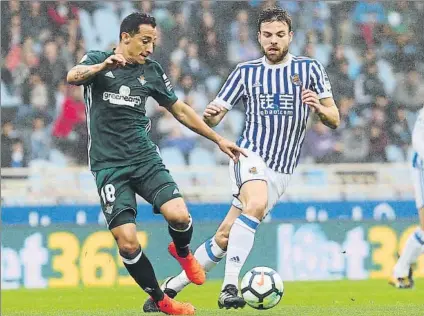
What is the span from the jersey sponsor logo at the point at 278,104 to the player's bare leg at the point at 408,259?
2.98 metres

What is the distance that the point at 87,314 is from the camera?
23.7 ft

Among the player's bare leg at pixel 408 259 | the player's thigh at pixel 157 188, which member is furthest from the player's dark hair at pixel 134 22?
the player's bare leg at pixel 408 259

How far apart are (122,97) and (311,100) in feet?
4.44

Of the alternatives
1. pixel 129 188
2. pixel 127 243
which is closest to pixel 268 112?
pixel 129 188

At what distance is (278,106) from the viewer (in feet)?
25.5

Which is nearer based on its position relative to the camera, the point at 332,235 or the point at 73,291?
the point at 73,291

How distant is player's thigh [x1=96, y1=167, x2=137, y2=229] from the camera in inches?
264

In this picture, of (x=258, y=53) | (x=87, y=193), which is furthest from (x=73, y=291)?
(x=258, y=53)

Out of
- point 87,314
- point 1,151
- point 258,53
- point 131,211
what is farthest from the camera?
point 258,53

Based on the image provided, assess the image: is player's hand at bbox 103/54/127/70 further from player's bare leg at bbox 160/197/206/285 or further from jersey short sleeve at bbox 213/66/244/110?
jersey short sleeve at bbox 213/66/244/110

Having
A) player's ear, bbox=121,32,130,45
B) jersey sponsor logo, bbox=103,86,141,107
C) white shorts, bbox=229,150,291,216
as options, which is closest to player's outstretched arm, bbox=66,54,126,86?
jersey sponsor logo, bbox=103,86,141,107

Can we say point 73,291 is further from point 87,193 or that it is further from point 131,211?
point 131,211

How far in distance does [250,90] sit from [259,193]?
2.96ft

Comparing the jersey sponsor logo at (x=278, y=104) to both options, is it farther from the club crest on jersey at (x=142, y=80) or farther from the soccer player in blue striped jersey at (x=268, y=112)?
the club crest on jersey at (x=142, y=80)
